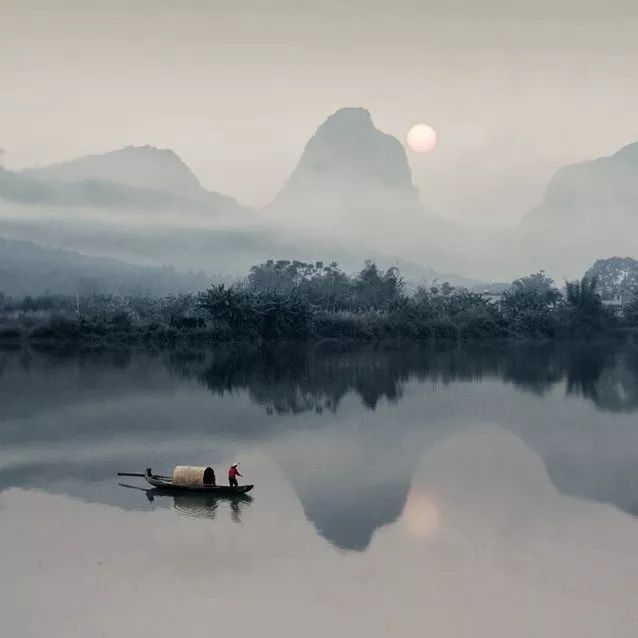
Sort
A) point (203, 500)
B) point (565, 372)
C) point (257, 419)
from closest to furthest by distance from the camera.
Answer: point (203, 500) → point (257, 419) → point (565, 372)

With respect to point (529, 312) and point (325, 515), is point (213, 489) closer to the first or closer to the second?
point (325, 515)

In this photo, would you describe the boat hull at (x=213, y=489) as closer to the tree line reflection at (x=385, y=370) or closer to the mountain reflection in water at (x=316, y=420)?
the mountain reflection in water at (x=316, y=420)

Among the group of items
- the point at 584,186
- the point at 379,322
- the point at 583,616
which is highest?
the point at 584,186

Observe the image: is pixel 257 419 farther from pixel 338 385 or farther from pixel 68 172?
pixel 68 172

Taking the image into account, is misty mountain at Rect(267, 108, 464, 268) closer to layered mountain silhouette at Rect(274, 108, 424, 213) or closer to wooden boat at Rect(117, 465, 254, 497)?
layered mountain silhouette at Rect(274, 108, 424, 213)

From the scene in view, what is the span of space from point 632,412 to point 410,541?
12.2 metres

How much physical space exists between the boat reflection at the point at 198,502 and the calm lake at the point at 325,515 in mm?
47

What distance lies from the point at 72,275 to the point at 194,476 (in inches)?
3139

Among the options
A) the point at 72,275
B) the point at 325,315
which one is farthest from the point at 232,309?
the point at 72,275

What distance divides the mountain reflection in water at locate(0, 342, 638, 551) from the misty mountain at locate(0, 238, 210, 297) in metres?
49.9

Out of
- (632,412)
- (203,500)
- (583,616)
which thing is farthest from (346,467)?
(632,412)


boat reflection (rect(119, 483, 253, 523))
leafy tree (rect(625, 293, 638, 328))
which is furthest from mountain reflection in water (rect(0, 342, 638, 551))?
leafy tree (rect(625, 293, 638, 328))

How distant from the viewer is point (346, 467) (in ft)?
52.9

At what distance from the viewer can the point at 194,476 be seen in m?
13.9
